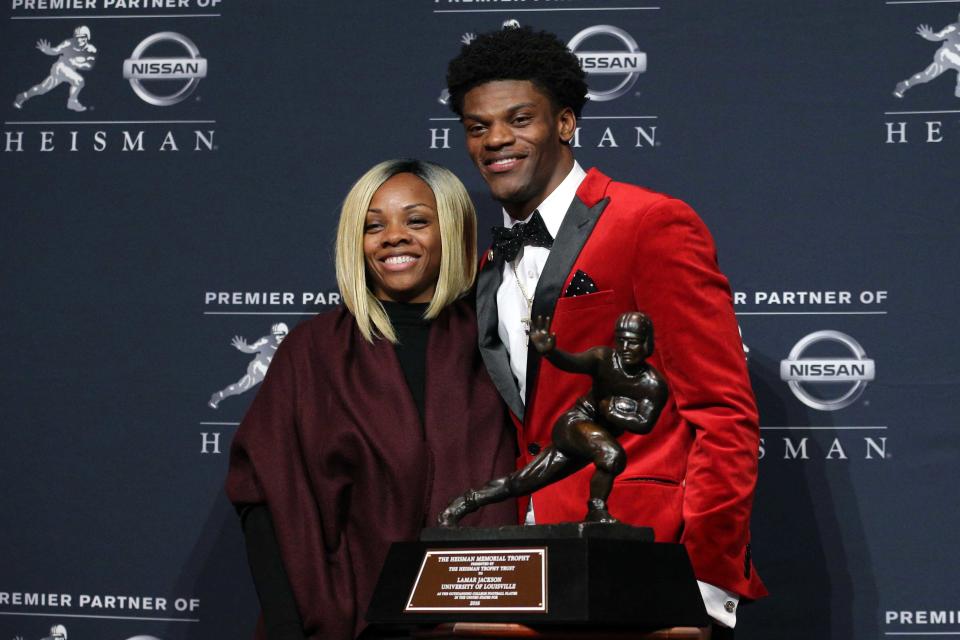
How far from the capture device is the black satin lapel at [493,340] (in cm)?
248

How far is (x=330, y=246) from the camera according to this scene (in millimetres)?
3348

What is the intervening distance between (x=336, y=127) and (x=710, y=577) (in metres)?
1.68

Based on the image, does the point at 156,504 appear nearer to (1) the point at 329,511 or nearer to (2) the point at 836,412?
(1) the point at 329,511

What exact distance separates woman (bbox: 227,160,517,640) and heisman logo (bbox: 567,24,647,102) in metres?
0.71

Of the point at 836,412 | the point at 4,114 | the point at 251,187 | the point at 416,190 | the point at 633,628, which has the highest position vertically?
the point at 4,114

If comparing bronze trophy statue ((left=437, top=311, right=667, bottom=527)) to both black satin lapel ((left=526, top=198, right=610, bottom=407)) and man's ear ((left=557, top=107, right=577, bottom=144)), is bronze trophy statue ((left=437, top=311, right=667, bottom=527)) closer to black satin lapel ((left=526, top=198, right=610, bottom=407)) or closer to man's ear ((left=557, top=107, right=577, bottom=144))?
black satin lapel ((left=526, top=198, right=610, bottom=407))

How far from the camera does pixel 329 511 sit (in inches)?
98.1

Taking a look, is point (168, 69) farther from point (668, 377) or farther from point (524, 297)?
point (668, 377)

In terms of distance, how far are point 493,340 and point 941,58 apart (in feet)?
4.68

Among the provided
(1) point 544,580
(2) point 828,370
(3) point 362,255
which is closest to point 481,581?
(1) point 544,580

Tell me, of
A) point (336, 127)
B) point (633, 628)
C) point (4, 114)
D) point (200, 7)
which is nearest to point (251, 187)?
point (336, 127)

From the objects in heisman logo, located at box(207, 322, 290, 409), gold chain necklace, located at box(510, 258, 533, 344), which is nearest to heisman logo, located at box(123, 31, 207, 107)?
heisman logo, located at box(207, 322, 290, 409)

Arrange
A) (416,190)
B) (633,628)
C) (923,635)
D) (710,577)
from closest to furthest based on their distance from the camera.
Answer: (633,628), (710,577), (416,190), (923,635)

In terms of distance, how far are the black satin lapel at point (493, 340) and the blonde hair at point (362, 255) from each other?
0.07m
